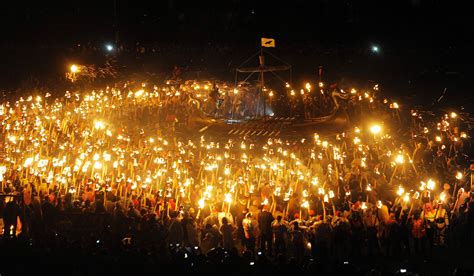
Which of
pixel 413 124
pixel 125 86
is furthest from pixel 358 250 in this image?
pixel 125 86

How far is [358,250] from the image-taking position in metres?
Answer: 10.9

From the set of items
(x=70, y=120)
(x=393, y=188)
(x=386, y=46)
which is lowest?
(x=393, y=188)

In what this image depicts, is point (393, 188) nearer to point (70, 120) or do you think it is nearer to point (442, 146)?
point (442, 146)

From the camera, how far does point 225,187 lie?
13.6m

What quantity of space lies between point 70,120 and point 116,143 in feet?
9.11

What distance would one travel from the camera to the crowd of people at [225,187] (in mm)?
10688

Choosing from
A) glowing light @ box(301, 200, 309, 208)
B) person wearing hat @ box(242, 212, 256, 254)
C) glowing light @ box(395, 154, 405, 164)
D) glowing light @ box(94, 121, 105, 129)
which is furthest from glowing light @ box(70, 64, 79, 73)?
glowing light @ box(395, 154, 405, 164)

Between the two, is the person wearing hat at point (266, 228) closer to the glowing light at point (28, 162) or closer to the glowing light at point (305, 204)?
the glowing light at point (305, 204)

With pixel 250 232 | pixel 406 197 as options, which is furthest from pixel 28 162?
pixel 406 197

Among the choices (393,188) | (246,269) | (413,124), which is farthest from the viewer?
(413,124)

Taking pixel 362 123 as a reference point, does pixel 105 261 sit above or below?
below

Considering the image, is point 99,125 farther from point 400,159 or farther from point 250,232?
point 400,159

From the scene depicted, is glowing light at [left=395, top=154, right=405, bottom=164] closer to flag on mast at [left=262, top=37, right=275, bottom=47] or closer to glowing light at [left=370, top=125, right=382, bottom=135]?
glowing light at [left=370, top=125, right=382, bottom=135]

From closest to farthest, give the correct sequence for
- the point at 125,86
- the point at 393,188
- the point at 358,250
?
the point at 358,250 → the point at 393,188 → the point at 125,86
